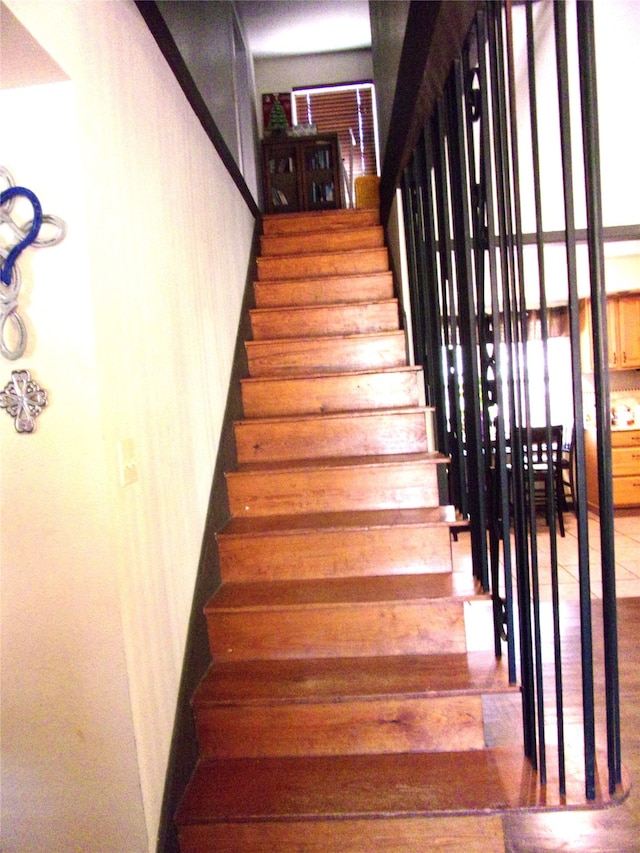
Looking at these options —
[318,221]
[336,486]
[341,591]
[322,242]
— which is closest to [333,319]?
[322,242]

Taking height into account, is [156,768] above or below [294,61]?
below

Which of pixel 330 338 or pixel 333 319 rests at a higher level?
pixel 333 319

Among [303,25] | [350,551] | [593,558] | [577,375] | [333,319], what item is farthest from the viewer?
[303,25]

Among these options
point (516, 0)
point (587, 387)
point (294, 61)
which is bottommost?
point (587, 387)

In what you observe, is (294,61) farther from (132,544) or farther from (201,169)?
(132,544)

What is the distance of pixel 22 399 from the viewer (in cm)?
123

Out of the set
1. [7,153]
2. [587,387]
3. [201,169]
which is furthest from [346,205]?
[7,153]

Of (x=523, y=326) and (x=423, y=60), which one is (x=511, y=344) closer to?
(x=523, y=326)

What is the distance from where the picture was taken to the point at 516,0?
1856 mm

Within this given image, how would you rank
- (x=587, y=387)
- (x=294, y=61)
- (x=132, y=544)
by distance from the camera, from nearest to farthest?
(x=132, y=544) < (x=294, y=61) < (x=587, y=387)

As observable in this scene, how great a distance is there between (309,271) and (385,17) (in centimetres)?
133

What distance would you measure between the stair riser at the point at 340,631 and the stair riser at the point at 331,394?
1.09 m

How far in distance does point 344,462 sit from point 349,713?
0.97 metres

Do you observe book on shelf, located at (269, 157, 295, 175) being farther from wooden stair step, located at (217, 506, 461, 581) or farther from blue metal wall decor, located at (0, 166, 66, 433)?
blue metal wall decor, located at (0, 166, 66, 433)
